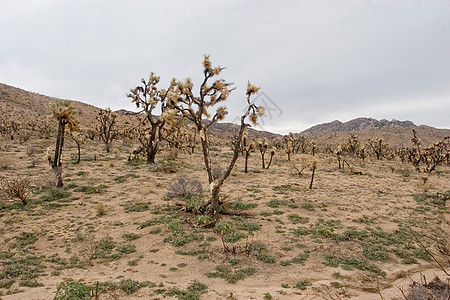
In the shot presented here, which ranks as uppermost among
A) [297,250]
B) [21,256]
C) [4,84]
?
[4,84]

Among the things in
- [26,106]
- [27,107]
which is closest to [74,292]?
[27,107]

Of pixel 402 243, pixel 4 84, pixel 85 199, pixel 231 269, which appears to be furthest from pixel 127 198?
pixel 4 84

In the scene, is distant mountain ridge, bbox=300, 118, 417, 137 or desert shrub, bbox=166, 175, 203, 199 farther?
distant mountain ridge, bbox=300, 118, 417, 137

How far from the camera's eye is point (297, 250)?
7332 millimetres

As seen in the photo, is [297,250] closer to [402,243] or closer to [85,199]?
[402,243]

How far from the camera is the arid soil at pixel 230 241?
18.6 feet

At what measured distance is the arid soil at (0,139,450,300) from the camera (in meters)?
5.68

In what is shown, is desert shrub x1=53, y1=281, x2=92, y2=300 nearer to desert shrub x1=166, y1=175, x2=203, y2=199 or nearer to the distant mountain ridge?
desert shrub x1=166, y1=175, x2=203, y2=199

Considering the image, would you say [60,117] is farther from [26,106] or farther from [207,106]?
[26,106]

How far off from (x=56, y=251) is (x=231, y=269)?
4750mm

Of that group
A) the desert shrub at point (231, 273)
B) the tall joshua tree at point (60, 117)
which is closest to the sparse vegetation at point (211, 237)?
the desert shrub at point (231, 273)

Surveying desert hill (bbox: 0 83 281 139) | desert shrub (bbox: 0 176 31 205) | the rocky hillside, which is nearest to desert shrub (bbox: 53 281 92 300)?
desert shrub (bbox: 0 176 31 205)

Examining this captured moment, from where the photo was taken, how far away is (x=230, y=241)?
25.1 feet

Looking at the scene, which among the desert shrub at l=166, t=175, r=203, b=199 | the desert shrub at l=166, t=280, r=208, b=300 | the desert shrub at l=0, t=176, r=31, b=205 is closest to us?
the desert shrub at l=166, t=280, r=208, b=300
